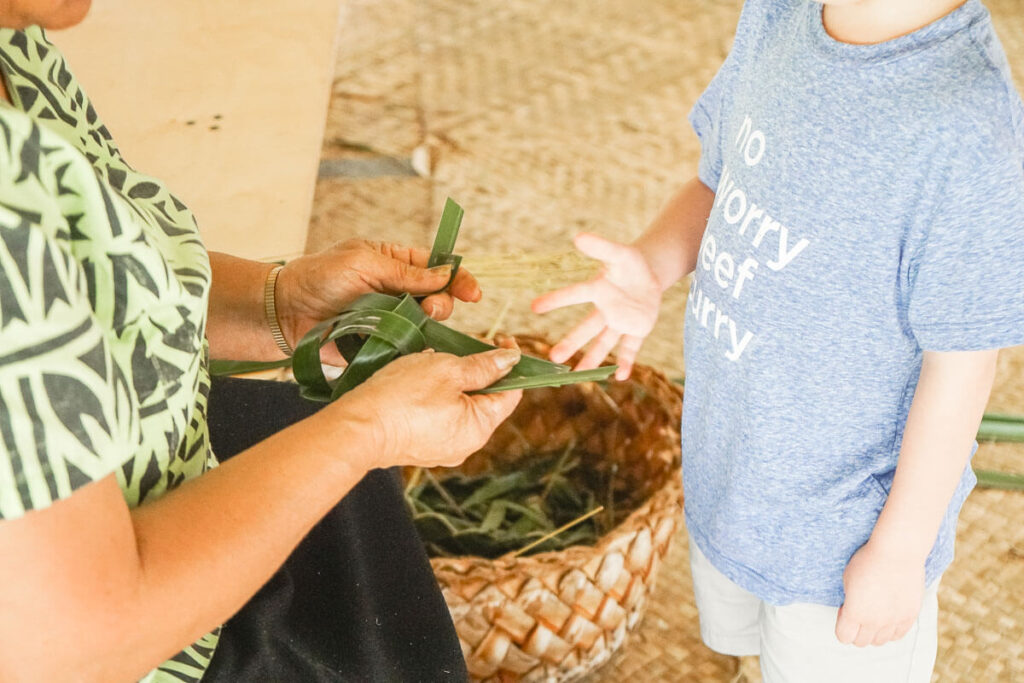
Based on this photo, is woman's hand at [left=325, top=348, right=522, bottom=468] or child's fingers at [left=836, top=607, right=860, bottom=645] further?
child's fingers at [left=836, top=607, right=860, bottom=645]

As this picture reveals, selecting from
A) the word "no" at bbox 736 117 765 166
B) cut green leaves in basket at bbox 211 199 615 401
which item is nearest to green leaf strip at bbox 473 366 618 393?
cut green leaves in basket at bbox 211 199 615 401

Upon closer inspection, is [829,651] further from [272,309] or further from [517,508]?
[272,309]

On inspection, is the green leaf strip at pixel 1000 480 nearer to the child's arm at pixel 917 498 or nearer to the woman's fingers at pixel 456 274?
the child's arm at pixel 917 498

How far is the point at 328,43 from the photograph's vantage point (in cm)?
160

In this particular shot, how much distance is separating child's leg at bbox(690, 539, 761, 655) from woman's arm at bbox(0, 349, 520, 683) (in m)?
0.42

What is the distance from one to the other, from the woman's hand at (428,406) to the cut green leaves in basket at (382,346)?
23 millimetres

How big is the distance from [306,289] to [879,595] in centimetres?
66

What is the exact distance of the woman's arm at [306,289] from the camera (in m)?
1.03

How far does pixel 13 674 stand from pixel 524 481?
95 centimetres

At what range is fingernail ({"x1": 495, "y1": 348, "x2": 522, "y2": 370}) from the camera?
896 mm

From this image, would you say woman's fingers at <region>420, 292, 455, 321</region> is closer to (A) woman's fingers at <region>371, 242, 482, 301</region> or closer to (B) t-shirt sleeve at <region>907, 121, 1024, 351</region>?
(A) woman's fingers at <region>371, 242, 482, 301</region>

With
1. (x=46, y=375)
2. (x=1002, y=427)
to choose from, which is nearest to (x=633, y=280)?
(x=46, y=375)

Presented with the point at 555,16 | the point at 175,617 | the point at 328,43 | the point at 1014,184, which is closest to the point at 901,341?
the point at 1014,184

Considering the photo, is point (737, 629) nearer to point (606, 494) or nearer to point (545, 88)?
point (606, 494)
